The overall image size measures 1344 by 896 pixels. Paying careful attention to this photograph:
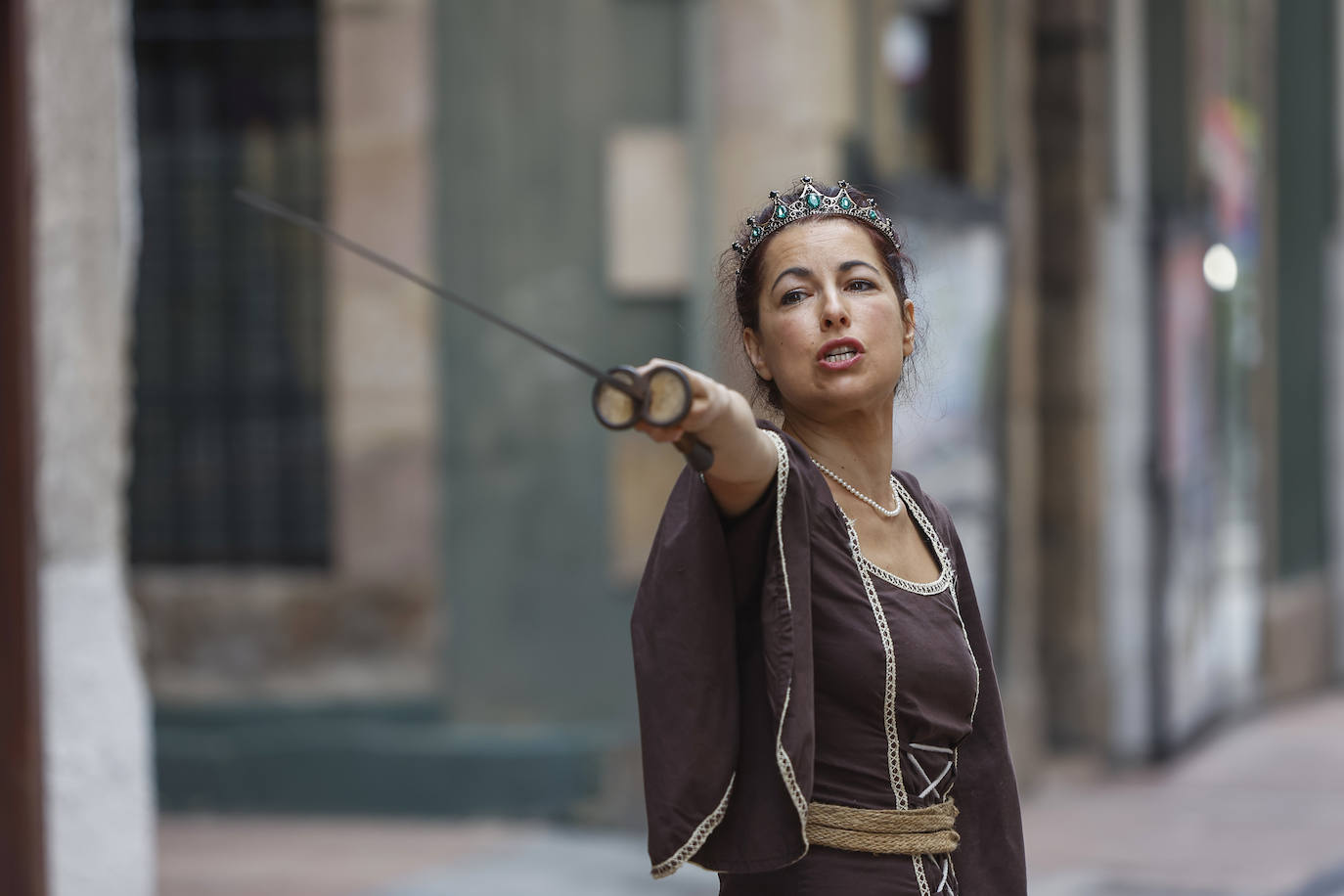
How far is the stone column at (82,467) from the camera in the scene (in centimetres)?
492

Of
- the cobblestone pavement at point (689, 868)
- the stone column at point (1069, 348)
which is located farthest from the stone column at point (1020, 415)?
the cobblestone pavement at point (689, 868)

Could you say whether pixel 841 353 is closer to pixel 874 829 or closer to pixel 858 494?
pixel 858 494

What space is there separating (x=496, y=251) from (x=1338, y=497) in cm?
814

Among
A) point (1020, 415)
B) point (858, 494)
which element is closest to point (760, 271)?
point (858, 494)

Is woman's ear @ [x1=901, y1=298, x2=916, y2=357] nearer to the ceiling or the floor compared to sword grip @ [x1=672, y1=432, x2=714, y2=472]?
nearer to the ceiling

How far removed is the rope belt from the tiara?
2.34ft

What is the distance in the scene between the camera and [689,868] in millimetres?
6961

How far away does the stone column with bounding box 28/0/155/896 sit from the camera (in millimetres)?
4918

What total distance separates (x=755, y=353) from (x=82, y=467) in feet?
9.42

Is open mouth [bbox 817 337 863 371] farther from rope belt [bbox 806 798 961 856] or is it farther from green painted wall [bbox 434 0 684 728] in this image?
green painted wall [bbox 434 0 684 728]

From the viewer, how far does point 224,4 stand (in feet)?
26.8

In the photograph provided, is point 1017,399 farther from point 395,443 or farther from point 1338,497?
point 1338,497

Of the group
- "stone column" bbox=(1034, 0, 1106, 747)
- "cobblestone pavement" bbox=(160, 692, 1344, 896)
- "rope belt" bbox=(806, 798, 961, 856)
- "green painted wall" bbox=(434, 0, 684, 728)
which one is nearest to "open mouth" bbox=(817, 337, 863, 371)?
"rope belt" bbox=(806, 798, 961, 856)

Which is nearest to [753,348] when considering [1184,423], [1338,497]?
[1184,423]
